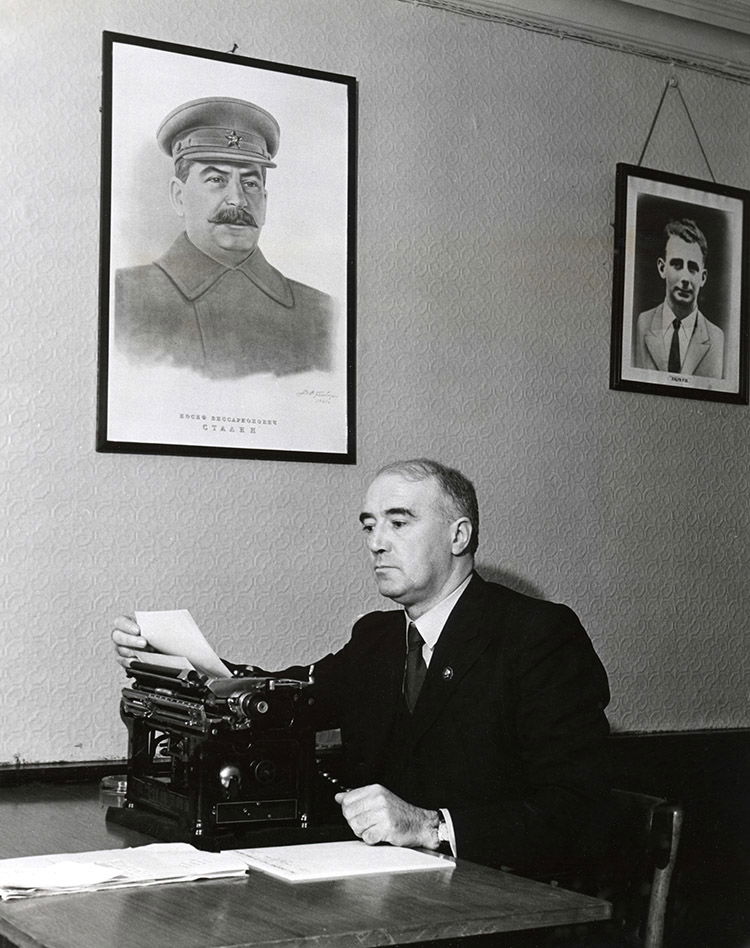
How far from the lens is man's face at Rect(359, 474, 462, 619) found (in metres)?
3.32

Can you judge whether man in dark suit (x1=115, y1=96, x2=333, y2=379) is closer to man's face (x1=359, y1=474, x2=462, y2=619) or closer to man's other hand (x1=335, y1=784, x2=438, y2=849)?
man's face (x1=359, y1=474, x2=462, y2=619)

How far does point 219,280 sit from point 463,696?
4.51 feet

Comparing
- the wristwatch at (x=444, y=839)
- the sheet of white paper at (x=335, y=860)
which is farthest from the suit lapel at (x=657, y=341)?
the sheet of white paper at (x=335, y=860)

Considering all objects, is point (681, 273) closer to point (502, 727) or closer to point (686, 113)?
point (686, 113)

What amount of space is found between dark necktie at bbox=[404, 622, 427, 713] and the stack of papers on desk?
952 millimetres

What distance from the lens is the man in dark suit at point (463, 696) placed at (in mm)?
2859

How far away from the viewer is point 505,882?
2340 millimetres

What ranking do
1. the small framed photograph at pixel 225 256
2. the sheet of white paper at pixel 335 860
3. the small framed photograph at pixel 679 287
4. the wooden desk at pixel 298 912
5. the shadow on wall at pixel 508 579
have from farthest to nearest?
the small framed photograph at pixel 679 287 → the shadow on wall at pixel 508 579 → the small framed photograph at pixel 225 256 → the sheet of white paper at pixel 335 860 → the wooden desk at pixel 298 912

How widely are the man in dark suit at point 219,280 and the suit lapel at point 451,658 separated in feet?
3.09

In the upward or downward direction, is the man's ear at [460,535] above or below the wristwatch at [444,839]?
above

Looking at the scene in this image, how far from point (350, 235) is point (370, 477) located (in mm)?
728

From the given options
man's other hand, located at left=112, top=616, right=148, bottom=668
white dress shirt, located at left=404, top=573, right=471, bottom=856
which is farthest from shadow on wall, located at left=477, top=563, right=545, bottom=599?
man's other hand, located at left=112, top=616, right=148, bottom=668
